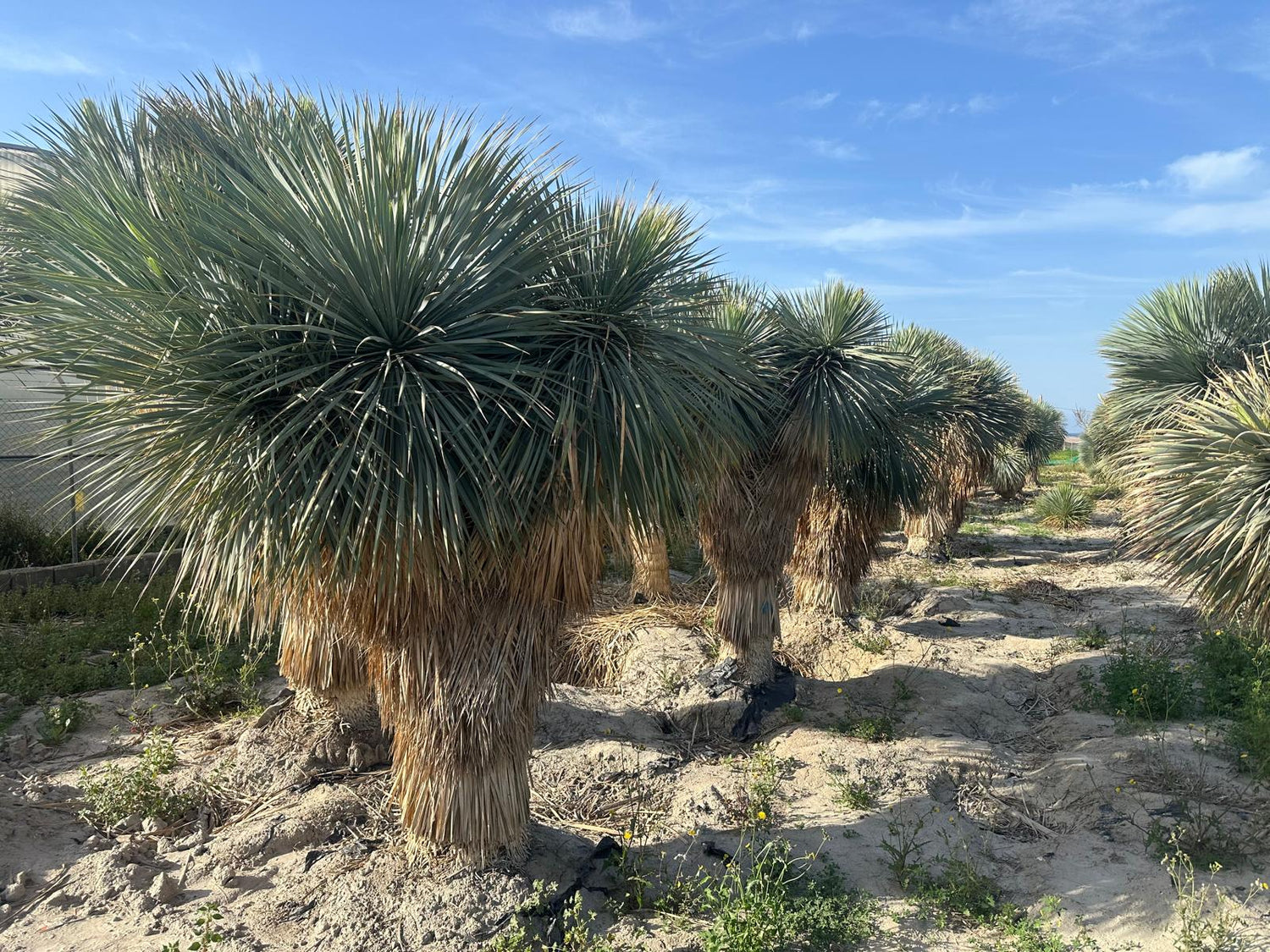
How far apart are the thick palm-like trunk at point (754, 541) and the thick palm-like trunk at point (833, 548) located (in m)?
2.41

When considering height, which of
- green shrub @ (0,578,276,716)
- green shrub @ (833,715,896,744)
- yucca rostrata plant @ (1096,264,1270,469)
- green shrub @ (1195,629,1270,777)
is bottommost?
green shrub @ (833,715,896,744)

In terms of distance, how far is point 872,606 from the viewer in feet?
41.5

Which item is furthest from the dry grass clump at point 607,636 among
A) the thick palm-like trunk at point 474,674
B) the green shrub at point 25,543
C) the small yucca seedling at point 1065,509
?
the small yucca seedling at point 1065,509

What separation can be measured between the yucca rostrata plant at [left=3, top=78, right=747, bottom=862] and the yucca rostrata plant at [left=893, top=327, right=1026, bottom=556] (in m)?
12.9

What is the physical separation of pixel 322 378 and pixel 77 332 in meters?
1.17

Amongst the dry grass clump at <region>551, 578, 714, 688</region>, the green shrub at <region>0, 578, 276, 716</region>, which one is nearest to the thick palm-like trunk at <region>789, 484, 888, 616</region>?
the dry grass clump at <region>551, 578, 714, 688</region>

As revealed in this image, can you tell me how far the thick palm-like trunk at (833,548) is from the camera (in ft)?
37.4

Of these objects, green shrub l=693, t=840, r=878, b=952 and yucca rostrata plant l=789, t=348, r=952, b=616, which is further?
yucca rostrata plant l=789, t=348, r=952, b=616

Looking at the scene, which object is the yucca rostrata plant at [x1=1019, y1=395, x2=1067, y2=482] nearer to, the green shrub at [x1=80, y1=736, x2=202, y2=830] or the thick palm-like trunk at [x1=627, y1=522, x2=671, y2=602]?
the thick palm-like trunk at [x1=627, y1=522, x2=671, y2=602]

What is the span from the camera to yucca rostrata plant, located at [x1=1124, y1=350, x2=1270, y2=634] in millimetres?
5496

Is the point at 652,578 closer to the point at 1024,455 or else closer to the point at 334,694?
the point at 334,694

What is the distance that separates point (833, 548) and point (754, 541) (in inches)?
133

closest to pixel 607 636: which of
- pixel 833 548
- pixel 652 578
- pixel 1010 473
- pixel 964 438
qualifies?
pixel 652 578

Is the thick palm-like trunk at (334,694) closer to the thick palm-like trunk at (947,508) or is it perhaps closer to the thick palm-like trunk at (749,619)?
the thick palm-like trunk at (749,619)
